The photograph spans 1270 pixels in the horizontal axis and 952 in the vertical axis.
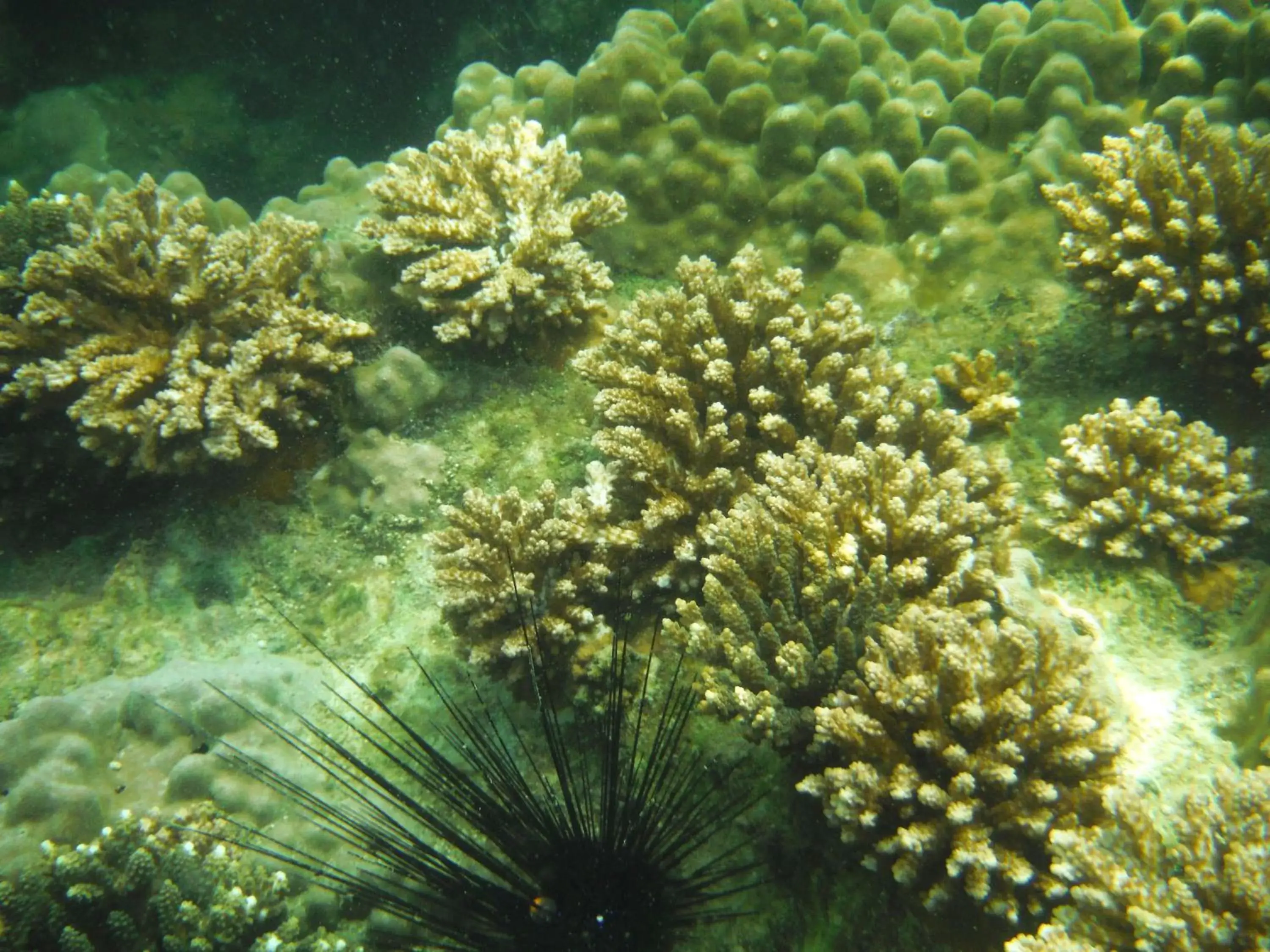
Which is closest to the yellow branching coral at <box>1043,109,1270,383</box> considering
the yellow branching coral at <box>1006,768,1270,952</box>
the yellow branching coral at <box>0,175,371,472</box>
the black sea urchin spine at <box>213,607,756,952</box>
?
the yellow branching coral at <box>1006,768,1270,952</box>

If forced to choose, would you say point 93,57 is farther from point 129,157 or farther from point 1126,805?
point 1126,805

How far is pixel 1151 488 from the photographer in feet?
10.6

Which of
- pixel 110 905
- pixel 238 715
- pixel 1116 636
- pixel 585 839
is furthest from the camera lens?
pixel 238 715

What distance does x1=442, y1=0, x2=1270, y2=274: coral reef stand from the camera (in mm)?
4496

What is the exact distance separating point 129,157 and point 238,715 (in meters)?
9.16

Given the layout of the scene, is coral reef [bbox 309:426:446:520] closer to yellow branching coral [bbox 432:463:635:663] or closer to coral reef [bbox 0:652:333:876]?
yellow branching coral [bbox 432:463:635:663]

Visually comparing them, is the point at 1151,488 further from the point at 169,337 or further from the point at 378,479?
the point at 169,337

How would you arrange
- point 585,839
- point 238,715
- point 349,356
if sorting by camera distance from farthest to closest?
point 349,356, point 238,715, point 585,839

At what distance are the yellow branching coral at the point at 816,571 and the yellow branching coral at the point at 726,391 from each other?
0.26 m

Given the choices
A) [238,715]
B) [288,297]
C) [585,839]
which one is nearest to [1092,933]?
[585,839]

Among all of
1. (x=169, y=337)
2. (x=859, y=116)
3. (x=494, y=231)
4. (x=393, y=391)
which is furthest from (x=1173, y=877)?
(x=169, y=337)

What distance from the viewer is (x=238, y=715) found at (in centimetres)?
345

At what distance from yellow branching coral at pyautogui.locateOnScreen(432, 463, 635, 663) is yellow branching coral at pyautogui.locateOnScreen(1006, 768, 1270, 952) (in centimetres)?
200

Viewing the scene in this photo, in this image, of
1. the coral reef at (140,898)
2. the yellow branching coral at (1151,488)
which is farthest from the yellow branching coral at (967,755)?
the coral reef at (140,898)
